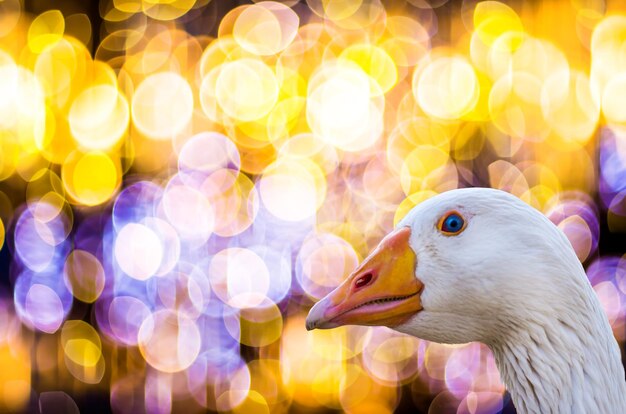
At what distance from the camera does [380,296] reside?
79.2 inches

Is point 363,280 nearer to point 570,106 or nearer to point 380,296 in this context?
point 380,296

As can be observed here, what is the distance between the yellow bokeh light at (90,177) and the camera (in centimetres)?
1212

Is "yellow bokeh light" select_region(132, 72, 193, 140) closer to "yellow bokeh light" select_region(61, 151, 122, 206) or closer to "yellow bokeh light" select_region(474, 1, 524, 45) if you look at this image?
"yellow bokeh light" select_region(61, 151, 122, 206)

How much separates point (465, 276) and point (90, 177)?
37.6 ft

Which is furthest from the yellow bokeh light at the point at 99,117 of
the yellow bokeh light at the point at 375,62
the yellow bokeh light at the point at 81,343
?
the yellow bokeh light at the point at 375,62

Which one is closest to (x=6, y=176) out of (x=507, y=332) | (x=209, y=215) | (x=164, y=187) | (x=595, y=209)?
(x=164, y=187)

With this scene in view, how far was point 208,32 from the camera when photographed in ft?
48.4

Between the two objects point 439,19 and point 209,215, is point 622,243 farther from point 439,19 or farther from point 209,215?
point 209,215

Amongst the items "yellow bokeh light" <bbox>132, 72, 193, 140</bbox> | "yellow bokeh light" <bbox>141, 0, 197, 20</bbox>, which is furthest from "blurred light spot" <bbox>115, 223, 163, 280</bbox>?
"yellow bokeh light" <bbox>141, 0, 197, 20</bbox>

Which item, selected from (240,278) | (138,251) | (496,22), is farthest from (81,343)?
(496,22)

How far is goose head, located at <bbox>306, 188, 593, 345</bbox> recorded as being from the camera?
1895 mm

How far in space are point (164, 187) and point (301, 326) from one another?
3312 millimetres

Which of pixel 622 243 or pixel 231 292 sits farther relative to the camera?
pixel 231 292

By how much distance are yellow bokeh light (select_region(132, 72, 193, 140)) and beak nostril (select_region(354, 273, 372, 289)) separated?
37.4 ft
